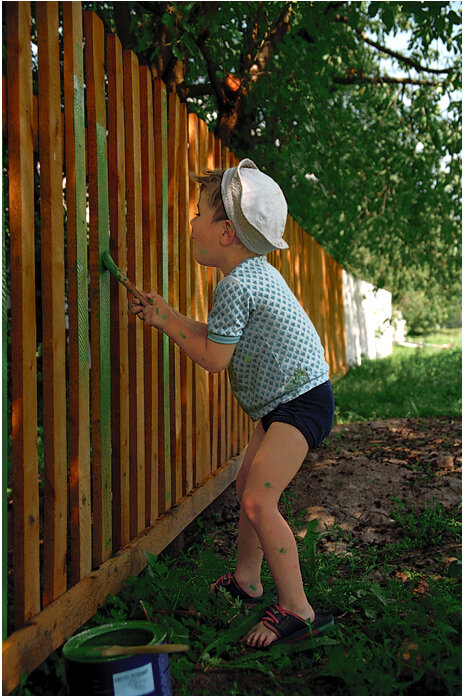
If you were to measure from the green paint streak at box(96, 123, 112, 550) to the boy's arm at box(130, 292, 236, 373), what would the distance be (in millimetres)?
190

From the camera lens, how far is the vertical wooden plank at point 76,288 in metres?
2.55

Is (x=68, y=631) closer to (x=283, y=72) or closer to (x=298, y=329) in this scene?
(x=298, y=329)

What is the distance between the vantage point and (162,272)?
3.51 meters

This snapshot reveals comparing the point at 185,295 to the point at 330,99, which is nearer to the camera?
the point at 185,295

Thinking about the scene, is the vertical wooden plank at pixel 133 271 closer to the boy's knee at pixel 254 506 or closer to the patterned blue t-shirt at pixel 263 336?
the patterned blue t-shirt at pixel 263 336

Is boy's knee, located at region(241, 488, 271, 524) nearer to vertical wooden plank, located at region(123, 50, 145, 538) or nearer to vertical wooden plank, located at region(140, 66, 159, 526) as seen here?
vertical wooden plank, located at region(123, 50, 145, 538)

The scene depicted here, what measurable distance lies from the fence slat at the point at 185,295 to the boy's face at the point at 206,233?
998 mm

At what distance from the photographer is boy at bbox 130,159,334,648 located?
8.43 ft

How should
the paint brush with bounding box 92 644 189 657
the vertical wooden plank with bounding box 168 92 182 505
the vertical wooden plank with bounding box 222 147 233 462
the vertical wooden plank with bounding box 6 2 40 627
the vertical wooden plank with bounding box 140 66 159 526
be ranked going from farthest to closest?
the vertical wooden plank with bounding box 222 147 233 462 < the vertical wooden plank with bounding box 168 92 182 505 < the vertical wooden plank with bounding box 140 66 159 526 < the vertical wooden plank with bounding box 6 2 40 627 < the paint brush with bounding box 92 644 189 657

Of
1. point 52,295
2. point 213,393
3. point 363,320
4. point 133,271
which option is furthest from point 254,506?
point 363,320

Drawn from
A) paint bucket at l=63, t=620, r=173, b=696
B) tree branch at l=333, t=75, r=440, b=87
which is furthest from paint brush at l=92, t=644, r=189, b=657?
tree branch at l=333, t=75, r=440, b=87

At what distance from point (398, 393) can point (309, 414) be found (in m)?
6.61

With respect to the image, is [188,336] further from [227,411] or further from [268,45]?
[268,45]

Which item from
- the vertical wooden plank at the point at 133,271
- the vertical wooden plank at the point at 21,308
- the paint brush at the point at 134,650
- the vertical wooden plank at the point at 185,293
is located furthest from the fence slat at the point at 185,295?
the paint brush at the point at 134,650
